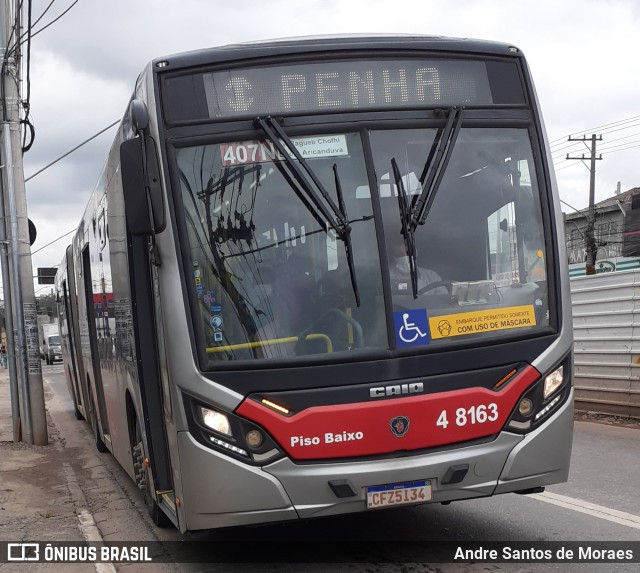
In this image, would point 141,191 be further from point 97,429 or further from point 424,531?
point 97,429

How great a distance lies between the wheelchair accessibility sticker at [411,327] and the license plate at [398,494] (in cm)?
83

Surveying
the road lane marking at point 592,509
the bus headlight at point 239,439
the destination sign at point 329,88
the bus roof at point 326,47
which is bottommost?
the road lane marking at point 592,509

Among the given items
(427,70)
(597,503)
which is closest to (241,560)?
(597,503)

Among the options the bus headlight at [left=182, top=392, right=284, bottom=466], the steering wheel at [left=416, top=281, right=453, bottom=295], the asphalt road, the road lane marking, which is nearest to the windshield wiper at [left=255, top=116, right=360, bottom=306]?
the steering wheel at [left=416, top=281, right=453, bottom=295]

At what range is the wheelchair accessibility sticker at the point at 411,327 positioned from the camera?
5.78 metres

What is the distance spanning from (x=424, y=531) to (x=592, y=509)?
136 cm

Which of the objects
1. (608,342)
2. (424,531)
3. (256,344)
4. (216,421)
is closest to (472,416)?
(256,344)

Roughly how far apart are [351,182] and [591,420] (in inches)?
356

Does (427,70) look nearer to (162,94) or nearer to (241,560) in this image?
(162,94)

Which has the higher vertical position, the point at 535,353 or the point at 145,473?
the point at 535,353

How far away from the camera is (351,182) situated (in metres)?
5.90

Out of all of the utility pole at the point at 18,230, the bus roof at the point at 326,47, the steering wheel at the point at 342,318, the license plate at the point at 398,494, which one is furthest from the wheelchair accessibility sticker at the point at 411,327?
the utility pole at the point at 18,230

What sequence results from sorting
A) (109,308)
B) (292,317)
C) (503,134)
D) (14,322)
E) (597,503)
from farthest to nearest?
(14,322) → (109,308) → (597,503) → (503,134) → (292,317)

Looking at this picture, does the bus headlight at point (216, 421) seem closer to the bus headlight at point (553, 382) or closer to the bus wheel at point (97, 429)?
the bus headlight at point (553, 382)
